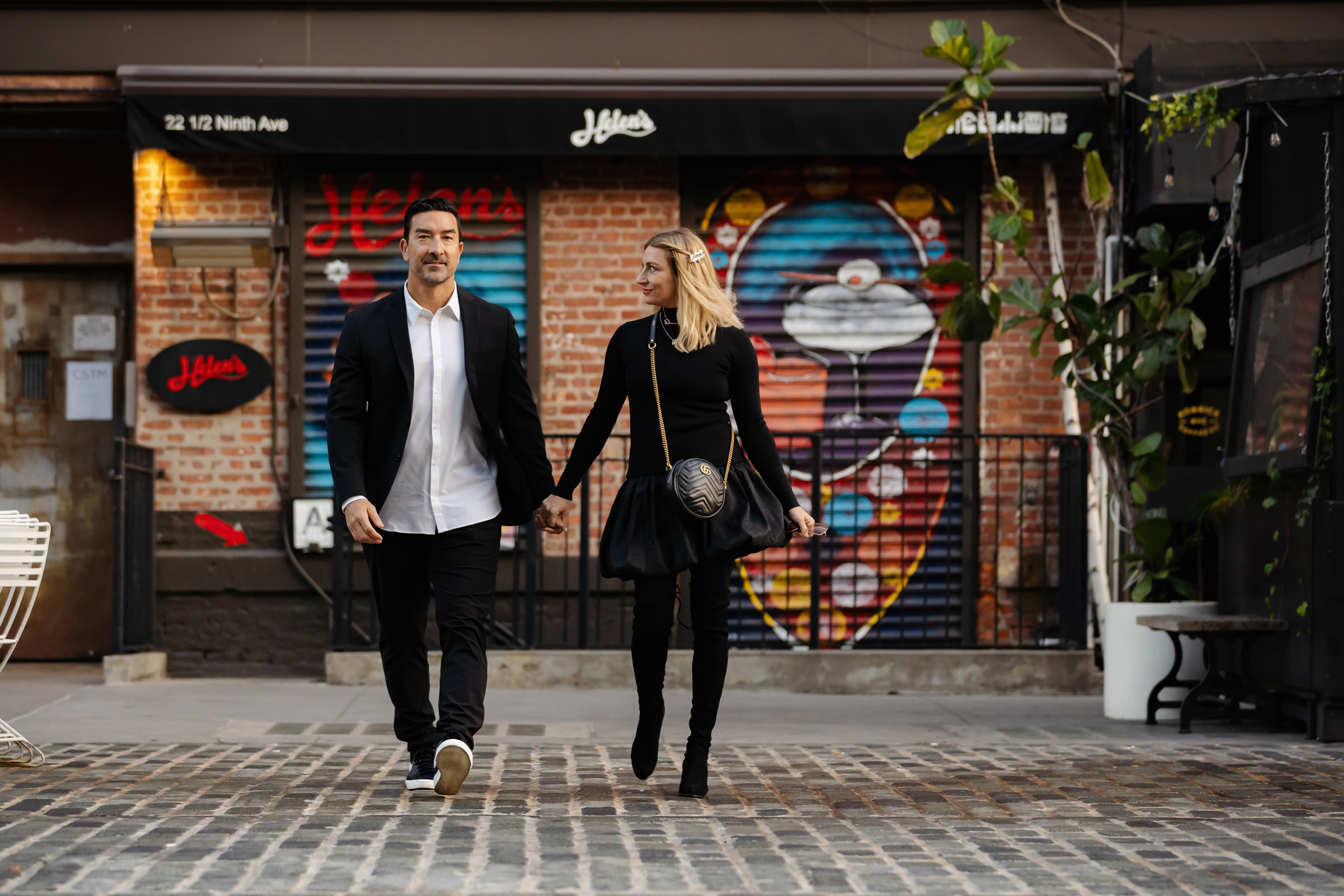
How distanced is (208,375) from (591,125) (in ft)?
9.32

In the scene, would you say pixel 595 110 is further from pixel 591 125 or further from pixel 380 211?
pixel 380 211

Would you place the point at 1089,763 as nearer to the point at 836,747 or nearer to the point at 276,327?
the point at 836,747

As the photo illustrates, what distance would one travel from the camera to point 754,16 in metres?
9.30

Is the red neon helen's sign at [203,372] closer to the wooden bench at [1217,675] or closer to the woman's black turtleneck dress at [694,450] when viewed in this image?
the woman's black turtleneck dress at [694,450]

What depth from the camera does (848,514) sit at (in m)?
9.34

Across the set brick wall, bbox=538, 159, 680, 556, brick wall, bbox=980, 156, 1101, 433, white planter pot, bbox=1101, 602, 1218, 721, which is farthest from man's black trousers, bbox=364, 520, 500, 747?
brick wall, bbox=980, 156, 1101, 433

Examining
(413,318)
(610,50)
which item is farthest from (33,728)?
(610,50)

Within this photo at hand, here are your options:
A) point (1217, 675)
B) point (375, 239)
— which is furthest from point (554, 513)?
point (375, 239)

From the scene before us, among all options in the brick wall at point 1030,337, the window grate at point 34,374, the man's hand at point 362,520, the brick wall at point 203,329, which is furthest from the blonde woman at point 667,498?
the window grate at point 34,374

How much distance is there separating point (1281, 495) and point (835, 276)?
3467mm

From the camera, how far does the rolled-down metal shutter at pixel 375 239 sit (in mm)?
9320

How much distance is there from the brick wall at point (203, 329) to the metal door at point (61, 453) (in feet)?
1.75

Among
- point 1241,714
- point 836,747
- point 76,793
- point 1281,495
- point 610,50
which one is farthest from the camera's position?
point 610,50

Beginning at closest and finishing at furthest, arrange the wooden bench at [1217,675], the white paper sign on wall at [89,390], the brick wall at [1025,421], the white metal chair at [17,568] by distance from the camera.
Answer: the white metal chair at [17,568] → the wooden bench at [1217,675] → the brick wall at [1025,421] → the white paper sign on wall at [89,390]
